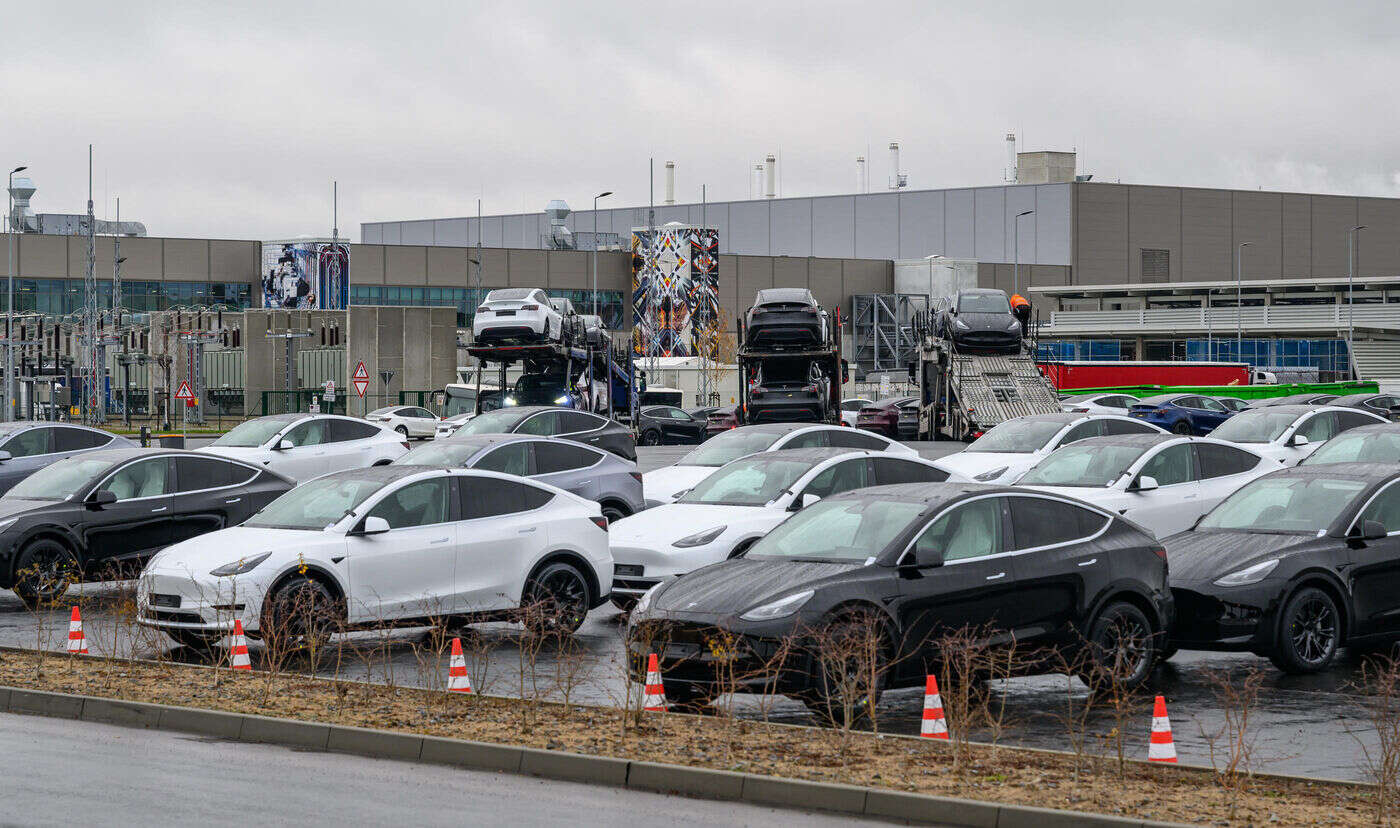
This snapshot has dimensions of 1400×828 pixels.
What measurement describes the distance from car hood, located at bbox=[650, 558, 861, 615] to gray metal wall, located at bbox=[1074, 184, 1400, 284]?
109 metres

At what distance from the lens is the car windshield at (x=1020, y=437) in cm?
2277

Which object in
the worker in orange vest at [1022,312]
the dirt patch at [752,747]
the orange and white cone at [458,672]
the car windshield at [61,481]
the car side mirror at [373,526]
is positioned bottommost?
the dirt patch at [752,747]

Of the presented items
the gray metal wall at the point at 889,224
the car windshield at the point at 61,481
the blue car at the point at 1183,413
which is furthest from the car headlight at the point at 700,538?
the gray metal wall at the point at 889,224

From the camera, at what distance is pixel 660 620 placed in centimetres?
1077

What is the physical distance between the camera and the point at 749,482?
54.6 feet

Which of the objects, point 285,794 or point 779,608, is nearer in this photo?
point 285,794

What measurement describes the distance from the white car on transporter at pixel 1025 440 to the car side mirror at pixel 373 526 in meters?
9.66

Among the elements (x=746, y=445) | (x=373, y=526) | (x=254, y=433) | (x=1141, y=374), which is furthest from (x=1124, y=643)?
(x=1141, y=374)

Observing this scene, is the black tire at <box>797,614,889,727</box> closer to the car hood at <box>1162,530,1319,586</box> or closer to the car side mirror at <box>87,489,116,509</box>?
the car hood at <box>1162,530,1319,586</box>

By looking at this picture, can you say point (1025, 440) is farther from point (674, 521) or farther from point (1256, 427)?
point (674, 521)

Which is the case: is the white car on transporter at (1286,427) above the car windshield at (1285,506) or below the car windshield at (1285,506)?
above

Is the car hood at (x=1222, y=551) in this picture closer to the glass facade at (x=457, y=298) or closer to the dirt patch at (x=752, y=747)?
the dirt patch at (x=752, y=747)

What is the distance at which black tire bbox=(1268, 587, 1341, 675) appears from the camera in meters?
12.4

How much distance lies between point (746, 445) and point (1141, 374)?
157 ft
